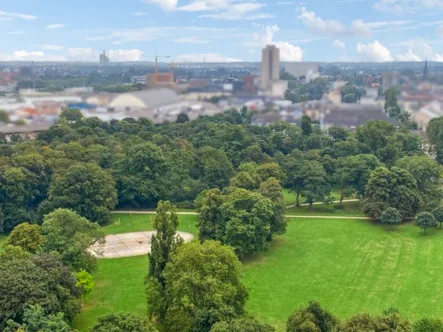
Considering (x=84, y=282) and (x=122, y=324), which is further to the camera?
(x=84, y=282)

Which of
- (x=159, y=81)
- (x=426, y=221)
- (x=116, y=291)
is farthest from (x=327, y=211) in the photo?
(x=159, y=81)

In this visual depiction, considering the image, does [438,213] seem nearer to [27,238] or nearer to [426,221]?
[426,221]

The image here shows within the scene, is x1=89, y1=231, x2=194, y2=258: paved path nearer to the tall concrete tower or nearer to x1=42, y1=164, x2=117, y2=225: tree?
x1=42, y1=164, x2=117, y2=225: tree

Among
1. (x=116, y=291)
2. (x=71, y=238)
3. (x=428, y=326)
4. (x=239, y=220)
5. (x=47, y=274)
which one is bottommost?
(x=116, y=291)

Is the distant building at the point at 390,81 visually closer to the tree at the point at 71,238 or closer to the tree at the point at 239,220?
the tree at the point at 239,220

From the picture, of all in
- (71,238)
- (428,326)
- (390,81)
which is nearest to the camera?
(428,326)

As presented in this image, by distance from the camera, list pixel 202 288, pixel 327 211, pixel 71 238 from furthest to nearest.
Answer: pixel 327 211 → pixel 71 238 → pixel 202 288

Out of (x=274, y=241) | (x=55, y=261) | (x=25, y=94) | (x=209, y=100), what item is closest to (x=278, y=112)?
(x=209, y=100)

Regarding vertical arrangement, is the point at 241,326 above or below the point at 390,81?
below
